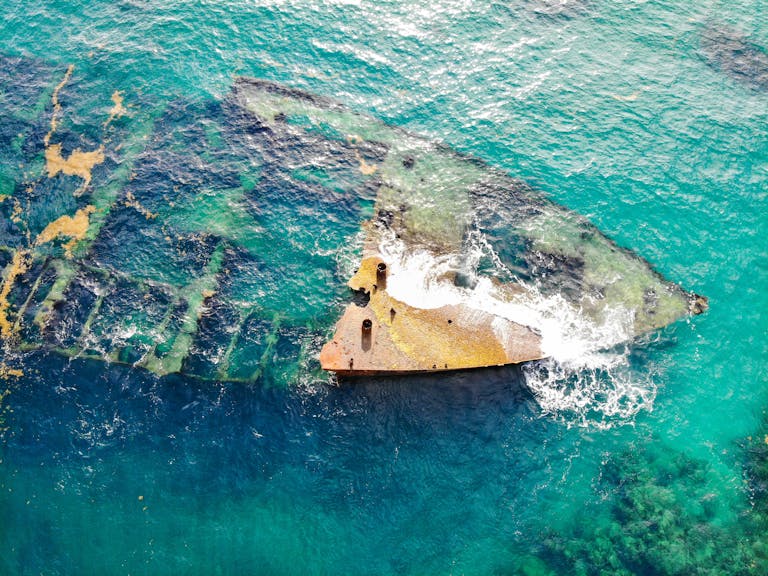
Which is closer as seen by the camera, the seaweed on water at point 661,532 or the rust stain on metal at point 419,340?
the seaweed on water at point 661,532

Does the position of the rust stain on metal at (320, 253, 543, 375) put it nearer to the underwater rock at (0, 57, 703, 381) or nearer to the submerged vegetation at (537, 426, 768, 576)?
the underwater rock at (0, 57, 703, 381)

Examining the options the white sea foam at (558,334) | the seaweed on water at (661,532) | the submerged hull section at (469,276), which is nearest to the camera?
the seaweed on water at (661,532)

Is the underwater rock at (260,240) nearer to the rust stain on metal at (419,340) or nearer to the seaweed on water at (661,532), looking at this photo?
the rust stain on metal at (419,340)

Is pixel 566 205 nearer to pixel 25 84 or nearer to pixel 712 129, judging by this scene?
pixel 712 129

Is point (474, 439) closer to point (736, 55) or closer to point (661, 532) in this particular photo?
point (661, 532)

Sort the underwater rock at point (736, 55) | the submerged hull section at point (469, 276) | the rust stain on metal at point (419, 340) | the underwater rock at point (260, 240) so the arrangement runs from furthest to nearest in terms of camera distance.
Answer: the underwater rock at point (736, 55), the underwater rock at point (260, 240), the submerged hull section at point (469, 276), the rust stain on metal at point (419, 340)

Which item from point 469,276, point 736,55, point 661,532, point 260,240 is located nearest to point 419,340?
point 469,276

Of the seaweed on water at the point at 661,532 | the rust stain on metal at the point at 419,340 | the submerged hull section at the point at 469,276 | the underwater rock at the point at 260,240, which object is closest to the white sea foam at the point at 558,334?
the submerged hull section at the point at 469,276
